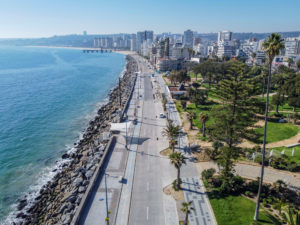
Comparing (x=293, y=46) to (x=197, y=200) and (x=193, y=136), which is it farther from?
(x=197, y=200)

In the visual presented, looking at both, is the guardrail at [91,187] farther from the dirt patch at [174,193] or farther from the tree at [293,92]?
the tree at [293,92]

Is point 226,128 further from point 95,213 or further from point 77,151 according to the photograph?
point 77,151

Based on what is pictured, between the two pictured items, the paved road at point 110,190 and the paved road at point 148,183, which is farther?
the paved road at point 148,183

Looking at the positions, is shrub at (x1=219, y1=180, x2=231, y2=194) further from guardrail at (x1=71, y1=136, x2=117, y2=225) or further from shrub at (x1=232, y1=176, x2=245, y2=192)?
guardrail at (x1=71, y1=136, x2=117, y2=225)

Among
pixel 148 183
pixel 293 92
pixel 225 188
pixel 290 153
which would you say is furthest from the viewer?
pixel 293 92

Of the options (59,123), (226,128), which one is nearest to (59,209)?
(226,128)

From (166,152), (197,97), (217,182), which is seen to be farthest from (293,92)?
(217,182)

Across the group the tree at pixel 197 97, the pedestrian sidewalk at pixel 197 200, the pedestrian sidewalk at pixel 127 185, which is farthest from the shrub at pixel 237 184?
the tree at pixel 197 97
